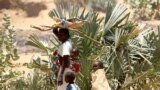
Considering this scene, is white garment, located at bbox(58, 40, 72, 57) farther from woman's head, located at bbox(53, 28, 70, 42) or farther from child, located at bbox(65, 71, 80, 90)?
child, located at bbox(65, 71, 80, 90)

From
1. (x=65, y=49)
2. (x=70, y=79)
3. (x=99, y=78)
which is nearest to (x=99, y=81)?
(x=99, y=78)

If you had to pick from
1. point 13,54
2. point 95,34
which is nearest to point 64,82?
point 95,34

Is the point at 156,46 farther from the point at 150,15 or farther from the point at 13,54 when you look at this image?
the point at 150,15

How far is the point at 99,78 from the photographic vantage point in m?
5.58

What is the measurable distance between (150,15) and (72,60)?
12005mm

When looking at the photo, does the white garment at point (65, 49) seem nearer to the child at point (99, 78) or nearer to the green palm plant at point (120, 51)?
the child at point (99, 78)

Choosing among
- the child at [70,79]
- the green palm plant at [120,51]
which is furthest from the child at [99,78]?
the child at [70,79]

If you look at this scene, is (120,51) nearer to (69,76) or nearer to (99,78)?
(99,78)

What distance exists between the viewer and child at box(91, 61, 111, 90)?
5508mm

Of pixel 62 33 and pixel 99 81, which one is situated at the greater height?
pixel 62 33

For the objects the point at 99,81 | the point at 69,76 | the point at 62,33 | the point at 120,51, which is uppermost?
the point at 62,33

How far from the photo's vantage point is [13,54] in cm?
848

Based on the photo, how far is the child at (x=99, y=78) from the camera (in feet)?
18.1

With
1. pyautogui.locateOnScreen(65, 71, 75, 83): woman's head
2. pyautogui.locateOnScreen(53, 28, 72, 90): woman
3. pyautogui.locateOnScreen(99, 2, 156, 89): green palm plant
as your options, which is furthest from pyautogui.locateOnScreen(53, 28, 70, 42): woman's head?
pyautogui.locateOnScreen(99, 2, 156, 89): green palm plant
